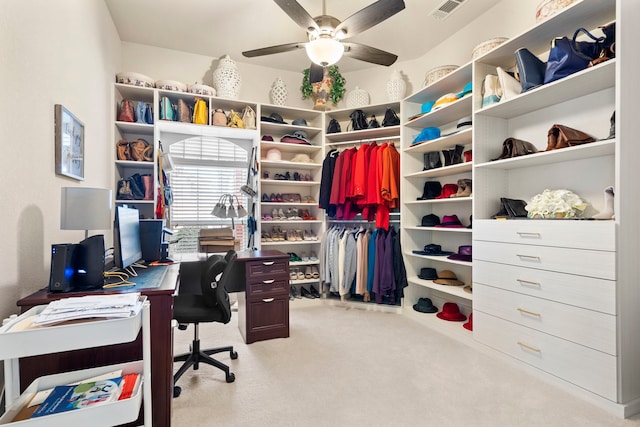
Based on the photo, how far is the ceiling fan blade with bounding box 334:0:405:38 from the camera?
199cm

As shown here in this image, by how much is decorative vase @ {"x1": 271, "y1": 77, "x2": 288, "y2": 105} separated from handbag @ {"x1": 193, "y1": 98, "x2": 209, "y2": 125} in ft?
2.84

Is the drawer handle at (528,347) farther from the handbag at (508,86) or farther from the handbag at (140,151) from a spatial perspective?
the handbag at (140,151)

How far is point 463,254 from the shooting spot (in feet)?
9.68

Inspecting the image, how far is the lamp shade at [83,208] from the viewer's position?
1.55m

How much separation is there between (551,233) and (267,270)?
2186 millimetres

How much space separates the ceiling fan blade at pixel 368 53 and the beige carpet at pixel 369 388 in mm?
2465

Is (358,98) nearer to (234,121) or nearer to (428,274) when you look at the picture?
(234,121)

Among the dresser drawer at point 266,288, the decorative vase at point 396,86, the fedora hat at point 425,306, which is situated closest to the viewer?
the dresser drawer at point 266,288

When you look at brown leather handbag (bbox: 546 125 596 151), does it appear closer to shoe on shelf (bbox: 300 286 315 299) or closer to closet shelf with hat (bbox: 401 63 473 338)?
closet shelf with hat (bbox: 401 63 473 338)

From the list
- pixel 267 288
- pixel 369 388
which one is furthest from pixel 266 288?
pixel 369 388

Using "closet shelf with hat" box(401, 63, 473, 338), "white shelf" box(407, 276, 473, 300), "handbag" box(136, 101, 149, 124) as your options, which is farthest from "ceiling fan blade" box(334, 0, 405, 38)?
"white shelf" box(407, 276, 473, 300)

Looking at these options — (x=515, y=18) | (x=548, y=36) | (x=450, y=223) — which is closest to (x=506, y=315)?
(x=450, y=223)

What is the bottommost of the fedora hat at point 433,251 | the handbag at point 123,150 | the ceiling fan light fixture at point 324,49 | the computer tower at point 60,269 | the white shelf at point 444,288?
the white shelf at point 444,288

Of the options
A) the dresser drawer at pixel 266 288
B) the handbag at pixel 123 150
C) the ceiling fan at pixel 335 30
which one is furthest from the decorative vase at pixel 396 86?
the handbag at pixel 123 150
